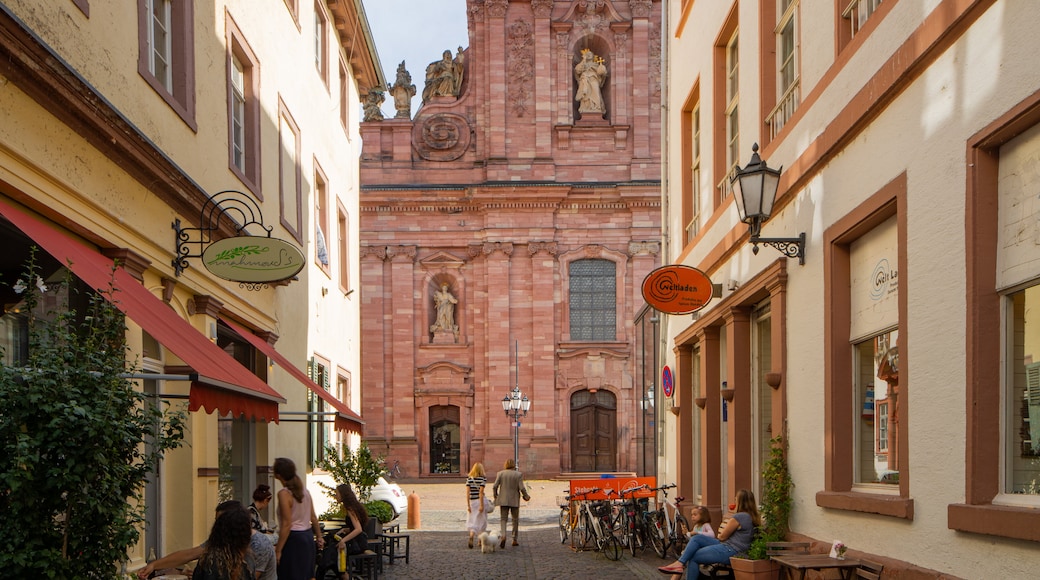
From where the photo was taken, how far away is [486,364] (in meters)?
45.5

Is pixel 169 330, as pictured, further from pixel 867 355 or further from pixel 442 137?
pixel 442 137

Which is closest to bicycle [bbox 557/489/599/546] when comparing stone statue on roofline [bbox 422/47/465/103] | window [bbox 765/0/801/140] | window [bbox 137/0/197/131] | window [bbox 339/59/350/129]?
window [bbox 339/59/350/129]

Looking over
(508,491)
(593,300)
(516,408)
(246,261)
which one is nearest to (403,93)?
(593,300)

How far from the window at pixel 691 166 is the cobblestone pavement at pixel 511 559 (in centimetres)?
452

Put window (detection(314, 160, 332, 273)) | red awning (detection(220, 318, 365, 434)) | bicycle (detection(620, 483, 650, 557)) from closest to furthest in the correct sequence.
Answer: red awning (detection(220, 318, 365, 434)) < bicycle (detection(620, 483, 650, 557)) < window (detection(314, 160, 332, 273))

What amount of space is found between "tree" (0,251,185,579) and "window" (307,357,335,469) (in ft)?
37.9

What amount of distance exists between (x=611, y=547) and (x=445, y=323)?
28944mm

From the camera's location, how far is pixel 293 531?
10.3 meters

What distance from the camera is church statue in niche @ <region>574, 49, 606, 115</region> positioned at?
4694 centimetres

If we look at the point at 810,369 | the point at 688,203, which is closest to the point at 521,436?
the point at 688,203

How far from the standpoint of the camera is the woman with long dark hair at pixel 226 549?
6.62 meters

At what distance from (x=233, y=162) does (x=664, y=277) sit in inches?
188

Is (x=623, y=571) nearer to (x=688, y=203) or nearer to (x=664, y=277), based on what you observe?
(x=664, y=277)

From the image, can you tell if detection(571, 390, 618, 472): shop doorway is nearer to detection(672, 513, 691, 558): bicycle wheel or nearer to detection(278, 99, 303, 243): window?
detection(672, 513, 691, 558): bicycle wheel
